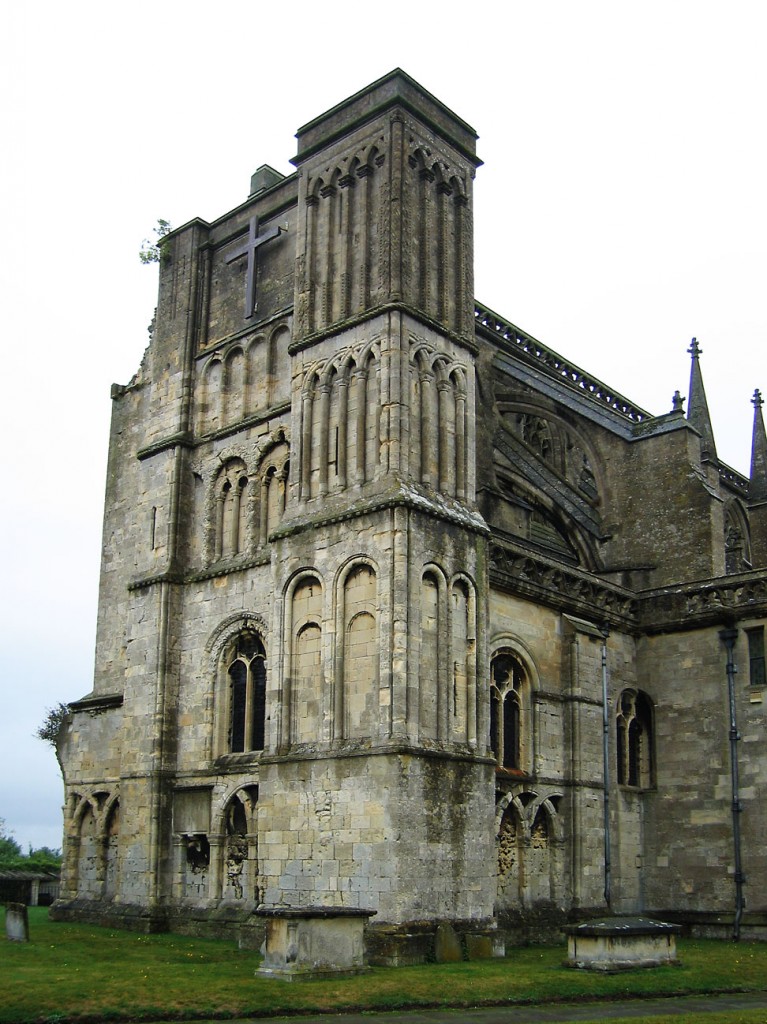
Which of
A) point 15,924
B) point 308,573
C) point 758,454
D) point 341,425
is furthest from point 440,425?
point 758,454

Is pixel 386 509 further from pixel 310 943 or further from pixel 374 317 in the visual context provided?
pixel 310 943

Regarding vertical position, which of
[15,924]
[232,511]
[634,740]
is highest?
[232,511]

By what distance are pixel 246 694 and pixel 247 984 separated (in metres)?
9.36

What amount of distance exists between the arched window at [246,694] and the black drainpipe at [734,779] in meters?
10.0

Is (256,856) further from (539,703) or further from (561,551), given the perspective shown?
(561,551)

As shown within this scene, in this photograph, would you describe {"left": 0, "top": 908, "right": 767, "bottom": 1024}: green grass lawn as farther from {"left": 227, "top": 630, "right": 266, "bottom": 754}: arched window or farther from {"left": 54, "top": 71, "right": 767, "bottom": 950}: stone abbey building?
{"left": 227, "top": 630, "right": 266, "bottom": 754}: arched window

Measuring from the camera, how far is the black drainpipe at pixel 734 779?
2425cm

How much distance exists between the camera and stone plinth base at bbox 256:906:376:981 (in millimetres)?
15219

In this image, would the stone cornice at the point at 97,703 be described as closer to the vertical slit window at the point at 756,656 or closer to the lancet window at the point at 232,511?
the lancet window at the point at 232,511

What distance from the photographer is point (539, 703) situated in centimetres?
2416

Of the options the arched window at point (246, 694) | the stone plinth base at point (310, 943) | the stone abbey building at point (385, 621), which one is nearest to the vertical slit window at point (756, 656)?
the stone abbey building at point (385, 621)

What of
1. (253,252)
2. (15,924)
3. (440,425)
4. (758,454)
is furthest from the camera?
(758,454)

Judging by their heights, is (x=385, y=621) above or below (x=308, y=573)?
below

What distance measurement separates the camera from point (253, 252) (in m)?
26.3
